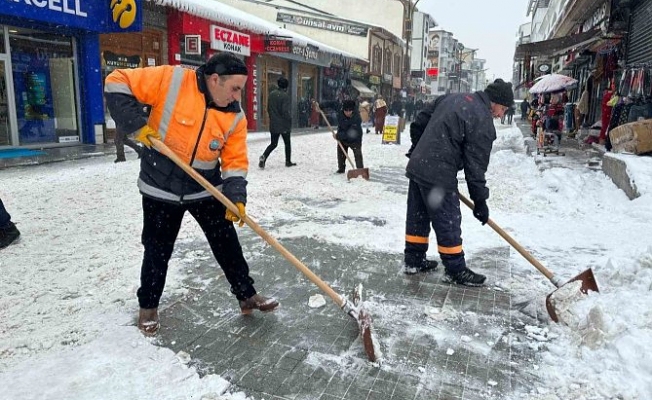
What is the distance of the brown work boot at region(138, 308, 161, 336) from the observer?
9.55 feet

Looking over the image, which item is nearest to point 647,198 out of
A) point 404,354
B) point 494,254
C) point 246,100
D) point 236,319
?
point 494,254

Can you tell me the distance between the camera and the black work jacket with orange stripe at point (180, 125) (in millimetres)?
2607

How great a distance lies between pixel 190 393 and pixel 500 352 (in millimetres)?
1739

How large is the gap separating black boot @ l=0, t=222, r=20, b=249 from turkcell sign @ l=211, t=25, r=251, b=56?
1241 cm

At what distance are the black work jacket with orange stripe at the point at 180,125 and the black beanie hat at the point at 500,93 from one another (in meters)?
2.03

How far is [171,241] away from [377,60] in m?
34.5

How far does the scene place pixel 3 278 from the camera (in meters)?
3.73

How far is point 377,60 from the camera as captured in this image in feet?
116

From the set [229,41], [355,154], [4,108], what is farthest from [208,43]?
[355,154]

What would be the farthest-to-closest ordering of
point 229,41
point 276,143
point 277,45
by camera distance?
point 277,45 → point 229,41 → point 276,143

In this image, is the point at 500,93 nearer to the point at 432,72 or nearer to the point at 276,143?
the point at 276,143

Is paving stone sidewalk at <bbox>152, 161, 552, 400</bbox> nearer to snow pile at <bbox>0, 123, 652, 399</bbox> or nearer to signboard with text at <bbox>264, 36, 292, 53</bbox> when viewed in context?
snow pile at <bbox>0, 123, 652, 399</bbox>

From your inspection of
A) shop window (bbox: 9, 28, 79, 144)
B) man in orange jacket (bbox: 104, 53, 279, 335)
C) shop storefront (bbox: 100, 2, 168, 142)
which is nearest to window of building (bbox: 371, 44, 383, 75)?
shop storefront (bbox: 100, 2, 168, 142)

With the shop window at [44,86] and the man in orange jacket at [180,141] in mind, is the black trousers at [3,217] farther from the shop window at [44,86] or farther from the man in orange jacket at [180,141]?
the shop window at [44,86]
